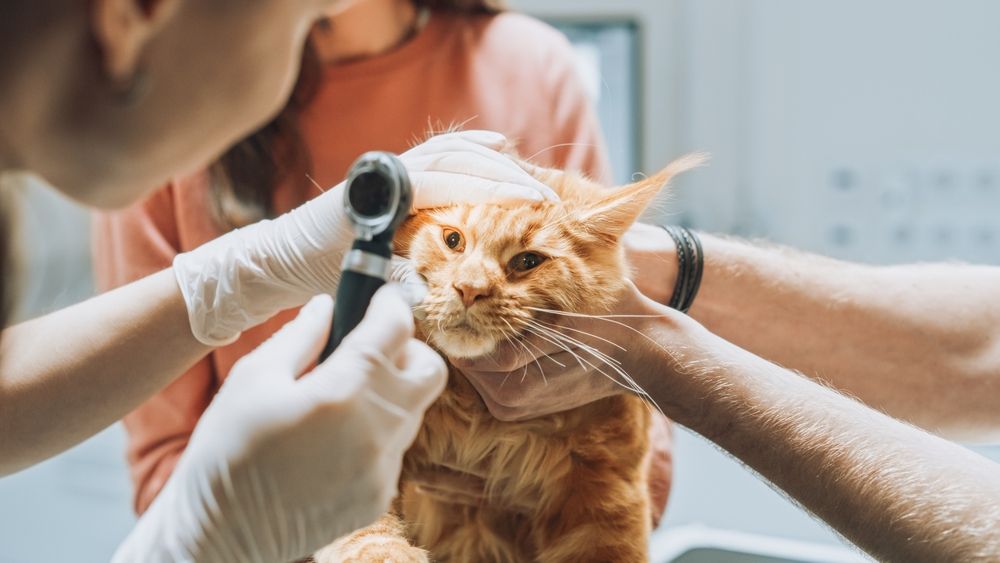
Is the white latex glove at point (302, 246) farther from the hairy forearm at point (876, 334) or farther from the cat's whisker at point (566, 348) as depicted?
the hairy forearm at point (876, 334)

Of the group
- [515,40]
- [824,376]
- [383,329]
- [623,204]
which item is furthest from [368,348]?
[515,40]

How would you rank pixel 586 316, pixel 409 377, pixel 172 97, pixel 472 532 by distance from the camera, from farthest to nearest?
pixel 472 532 → pixel 586 316 → pixel 409 377 → pixel 172 97

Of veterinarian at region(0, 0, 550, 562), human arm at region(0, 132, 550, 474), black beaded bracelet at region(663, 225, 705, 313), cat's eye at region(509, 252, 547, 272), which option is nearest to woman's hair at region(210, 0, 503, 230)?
human arm at region(0, 132, 550, 474)

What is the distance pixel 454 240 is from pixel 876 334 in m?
0.77

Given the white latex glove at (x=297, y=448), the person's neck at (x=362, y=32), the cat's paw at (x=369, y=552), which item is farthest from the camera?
the person's neck at (x=362, y=32)

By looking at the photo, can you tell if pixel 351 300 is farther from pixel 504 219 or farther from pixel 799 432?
pixel 799 432

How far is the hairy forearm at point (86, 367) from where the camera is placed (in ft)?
3.26

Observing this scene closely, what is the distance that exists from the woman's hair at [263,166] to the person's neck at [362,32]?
64 mm

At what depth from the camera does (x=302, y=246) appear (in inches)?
36.7

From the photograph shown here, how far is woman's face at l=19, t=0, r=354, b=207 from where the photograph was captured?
0.57 m

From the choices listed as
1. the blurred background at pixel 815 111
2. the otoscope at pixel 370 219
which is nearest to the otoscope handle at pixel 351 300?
the otoscope at pixel 370 219

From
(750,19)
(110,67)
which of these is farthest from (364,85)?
(750,19)

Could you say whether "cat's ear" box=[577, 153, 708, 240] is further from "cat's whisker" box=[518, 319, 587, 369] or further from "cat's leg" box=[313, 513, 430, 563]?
"cat's leg" box=[313, 513, 430, 563]

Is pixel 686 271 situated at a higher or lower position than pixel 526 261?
lower
